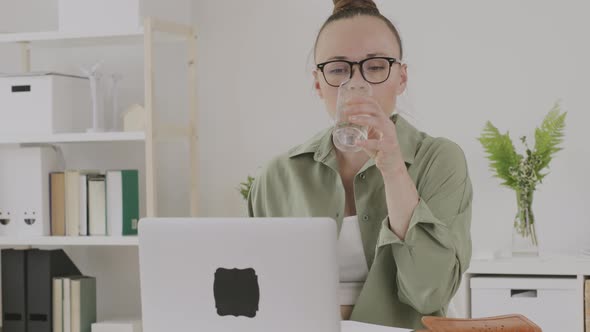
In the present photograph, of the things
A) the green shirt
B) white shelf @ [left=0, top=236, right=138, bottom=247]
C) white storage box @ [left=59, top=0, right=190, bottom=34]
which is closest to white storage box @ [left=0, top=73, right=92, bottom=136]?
white storage box @ [left=59, top=0, right=190, bottom=34]

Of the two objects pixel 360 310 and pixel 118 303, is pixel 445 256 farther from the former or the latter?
pixel 118 303

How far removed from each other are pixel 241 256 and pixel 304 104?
8.46 feet

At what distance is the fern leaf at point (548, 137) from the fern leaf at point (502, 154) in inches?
3.1

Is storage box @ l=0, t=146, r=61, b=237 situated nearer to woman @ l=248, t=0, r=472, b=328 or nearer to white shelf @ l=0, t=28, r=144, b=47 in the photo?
white shelf @ l=0, t=28, r=144, b=47

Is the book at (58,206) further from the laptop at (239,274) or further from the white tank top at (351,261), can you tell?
the laptop at (239,274)

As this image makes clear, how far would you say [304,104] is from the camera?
12.3ft

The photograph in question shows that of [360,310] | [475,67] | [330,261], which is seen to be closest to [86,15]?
[475,67]

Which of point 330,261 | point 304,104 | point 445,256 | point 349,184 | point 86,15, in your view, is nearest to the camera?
point 330,261

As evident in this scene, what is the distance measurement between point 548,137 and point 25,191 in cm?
200

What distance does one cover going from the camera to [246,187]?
3.71 m

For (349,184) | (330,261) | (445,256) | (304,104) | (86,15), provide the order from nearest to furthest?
(330,261) < (445,256) < (349,184) < (86,15) < (304,104)

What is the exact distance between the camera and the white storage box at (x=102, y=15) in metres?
3.39

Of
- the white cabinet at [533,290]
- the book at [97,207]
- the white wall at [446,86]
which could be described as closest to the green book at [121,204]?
the book at [97,207]

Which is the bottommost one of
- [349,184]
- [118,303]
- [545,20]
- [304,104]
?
[118,303]
